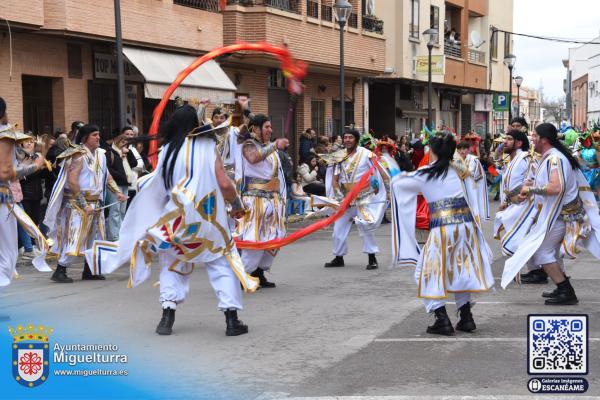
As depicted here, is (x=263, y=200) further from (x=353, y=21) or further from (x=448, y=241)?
(x=353, y=21)

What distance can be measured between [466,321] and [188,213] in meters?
2.43

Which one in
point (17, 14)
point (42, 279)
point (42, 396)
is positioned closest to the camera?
point (42, 396)

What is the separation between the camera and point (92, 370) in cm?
633

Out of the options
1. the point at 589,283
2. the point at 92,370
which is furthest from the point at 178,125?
the point at 589,283

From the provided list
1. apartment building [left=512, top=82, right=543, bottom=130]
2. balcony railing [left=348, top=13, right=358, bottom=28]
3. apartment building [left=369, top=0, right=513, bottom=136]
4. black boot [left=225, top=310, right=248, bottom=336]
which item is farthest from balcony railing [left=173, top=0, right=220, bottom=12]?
apartment building [left=512, top=82, right=543, bottom=130]

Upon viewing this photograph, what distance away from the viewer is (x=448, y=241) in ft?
24.5

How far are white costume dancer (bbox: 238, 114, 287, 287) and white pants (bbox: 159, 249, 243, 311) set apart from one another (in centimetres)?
245

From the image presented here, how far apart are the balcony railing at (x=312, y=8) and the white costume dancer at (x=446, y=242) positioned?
1930cm

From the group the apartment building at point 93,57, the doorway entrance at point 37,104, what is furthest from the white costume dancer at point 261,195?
the doorway entrance at point 37,104

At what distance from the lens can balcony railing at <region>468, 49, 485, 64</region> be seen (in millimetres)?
42094

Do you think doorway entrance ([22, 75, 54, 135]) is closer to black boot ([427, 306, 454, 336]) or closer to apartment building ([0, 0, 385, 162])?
apartment building ([0, 0, 385, 162])

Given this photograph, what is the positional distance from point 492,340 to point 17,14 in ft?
37.3

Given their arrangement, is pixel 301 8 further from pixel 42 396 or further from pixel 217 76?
pixel 42 396

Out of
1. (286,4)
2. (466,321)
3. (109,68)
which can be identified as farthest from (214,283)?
(286,4)
